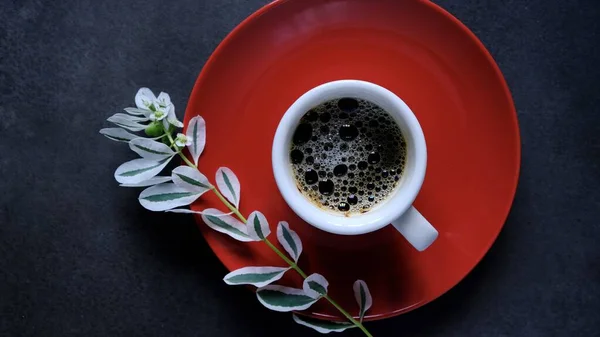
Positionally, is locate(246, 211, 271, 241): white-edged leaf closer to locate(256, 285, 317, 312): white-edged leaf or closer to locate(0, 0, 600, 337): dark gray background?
locate(256, 285, 317, 312): white-edged leaf

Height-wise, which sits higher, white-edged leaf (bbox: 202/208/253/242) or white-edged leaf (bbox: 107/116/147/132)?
white-edged leaf (bbox: 107/116/147/132)

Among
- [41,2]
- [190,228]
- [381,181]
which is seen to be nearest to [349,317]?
[381,181]

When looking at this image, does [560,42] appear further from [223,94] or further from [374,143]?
[223,94]

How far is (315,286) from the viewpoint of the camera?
0.93 m

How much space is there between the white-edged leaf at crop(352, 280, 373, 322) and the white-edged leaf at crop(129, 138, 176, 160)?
1.08ft

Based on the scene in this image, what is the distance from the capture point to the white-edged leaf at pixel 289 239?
93 centimetres

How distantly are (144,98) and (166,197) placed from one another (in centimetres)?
15

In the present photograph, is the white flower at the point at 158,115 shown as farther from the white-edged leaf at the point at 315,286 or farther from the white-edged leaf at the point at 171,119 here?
the white-edged leaf at the point at 315,286

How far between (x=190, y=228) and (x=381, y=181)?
0.33 m

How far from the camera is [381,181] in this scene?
960 mm

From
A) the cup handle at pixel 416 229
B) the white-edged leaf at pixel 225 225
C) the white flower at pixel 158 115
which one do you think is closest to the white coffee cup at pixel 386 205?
the cup handle at pixel 416 229

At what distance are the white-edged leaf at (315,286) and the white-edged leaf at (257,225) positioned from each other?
0.09m

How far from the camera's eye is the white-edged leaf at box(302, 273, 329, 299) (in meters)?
0.93

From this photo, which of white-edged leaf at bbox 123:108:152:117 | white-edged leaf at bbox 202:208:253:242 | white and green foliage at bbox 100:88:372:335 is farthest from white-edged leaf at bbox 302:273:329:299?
white-edged leaf at bbox 123:108:152:117
